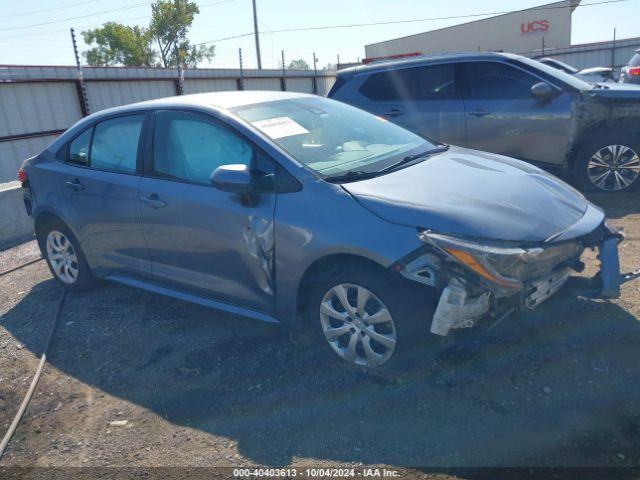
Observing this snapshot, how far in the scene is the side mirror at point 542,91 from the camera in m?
6.50

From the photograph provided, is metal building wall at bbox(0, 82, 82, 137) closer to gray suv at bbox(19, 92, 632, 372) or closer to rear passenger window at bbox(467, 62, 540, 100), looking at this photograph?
gray suv at bbox(19, 92, 632, 372)

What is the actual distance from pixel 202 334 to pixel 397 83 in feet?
15.9

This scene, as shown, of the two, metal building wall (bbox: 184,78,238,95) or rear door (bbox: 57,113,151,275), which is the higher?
metal building wall (bbox: 184,78,238,95)

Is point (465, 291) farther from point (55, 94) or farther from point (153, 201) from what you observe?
point (55, 94)

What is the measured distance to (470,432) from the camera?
280cm

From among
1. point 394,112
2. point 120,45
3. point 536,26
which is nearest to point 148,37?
point 120,45

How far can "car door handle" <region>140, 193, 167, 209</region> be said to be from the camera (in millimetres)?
3990

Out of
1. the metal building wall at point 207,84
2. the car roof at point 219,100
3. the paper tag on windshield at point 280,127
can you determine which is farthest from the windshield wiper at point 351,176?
the metal building wall at point 207,84

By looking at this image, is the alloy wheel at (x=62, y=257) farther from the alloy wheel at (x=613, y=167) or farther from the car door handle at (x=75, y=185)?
the alloy wheel at (x=613, y=167)

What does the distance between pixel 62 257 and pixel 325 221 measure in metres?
3.09

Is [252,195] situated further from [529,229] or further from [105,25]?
[105,25]

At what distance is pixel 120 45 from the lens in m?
52.6

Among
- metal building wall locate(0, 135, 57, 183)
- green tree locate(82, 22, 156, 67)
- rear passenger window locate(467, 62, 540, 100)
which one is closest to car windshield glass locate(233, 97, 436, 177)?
rear passenger window locate(467, 62, 540, 100)

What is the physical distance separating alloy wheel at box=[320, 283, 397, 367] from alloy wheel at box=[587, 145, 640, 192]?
15.2ft
